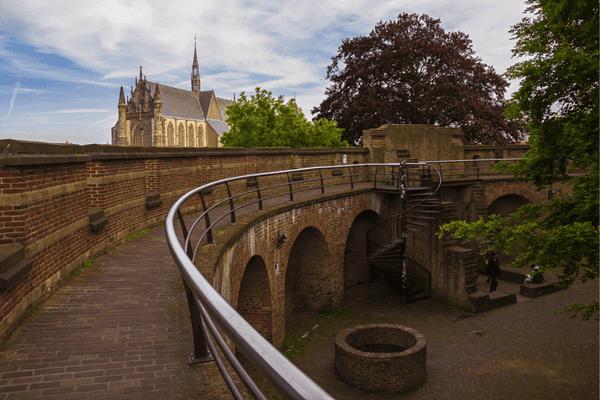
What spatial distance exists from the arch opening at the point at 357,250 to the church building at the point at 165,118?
59.5 meters

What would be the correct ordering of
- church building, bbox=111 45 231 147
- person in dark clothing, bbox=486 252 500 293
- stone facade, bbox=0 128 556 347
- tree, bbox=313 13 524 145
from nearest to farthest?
stone facade, bbox=0 128 556 347 < person in dark clothing, bbox=486 252 500 293 < tree, bbox=313 13 524 145 < church building, bbox=111 45 231 147

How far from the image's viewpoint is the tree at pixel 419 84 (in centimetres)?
2773

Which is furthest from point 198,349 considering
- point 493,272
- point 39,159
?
point 493,272

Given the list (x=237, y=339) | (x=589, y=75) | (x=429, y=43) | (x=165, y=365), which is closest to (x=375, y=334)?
(x=589, y=75)

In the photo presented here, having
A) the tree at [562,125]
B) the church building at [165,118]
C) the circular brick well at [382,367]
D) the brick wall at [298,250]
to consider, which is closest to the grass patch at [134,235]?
the brick wall at [298,250]

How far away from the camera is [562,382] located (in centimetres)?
991

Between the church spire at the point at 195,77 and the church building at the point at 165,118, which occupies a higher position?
the church spire at the point at 195,77

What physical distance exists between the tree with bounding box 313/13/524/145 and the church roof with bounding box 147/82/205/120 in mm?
51633

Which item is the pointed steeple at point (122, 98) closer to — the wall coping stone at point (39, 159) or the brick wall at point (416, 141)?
the brick wall at point (416, 141)

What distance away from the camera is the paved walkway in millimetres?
3162

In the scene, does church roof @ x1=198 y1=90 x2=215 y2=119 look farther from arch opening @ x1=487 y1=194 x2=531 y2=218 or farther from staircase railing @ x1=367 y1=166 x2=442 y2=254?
staircase railing @ x1=367 y1=166 x2=442 y2=254

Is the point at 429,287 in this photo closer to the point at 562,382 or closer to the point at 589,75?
the point at 562,382

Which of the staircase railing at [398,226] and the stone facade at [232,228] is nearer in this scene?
the stone facade at [232,228]

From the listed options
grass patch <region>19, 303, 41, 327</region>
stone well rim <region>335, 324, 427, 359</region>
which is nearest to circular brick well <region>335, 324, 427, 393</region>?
stone well rim <region>335, 324, 427, 359</region>
